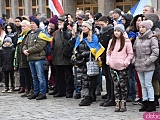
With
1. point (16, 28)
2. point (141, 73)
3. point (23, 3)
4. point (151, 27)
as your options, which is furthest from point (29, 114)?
point (23, 3)

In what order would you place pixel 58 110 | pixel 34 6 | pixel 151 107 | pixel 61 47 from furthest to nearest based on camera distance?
pixel 34 6, pixel 61 47, pixel 58 110, pixel 151 107

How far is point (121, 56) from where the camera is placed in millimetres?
7594

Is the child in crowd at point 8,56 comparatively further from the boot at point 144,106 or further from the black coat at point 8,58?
the boot at point 144,106

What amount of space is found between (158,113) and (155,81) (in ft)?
2.42

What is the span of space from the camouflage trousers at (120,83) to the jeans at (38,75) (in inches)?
84.3

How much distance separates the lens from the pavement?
7195 mm

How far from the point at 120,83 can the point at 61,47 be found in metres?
2.15

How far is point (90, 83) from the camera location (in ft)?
27.6

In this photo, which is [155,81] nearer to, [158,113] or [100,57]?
[158,113]

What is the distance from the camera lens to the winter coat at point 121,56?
7.54m

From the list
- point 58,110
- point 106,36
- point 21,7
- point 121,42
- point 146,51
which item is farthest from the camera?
point 21,7

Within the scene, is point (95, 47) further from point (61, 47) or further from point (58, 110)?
point (58, 110)

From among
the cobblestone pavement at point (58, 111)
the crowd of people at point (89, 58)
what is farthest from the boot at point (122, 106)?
the cobblestone pavement at point (58, 111)

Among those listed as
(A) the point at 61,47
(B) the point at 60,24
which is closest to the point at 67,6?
(B) the point at 60,24
